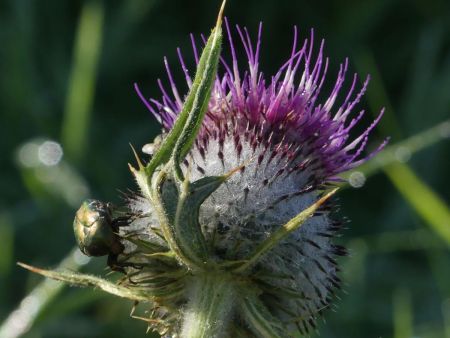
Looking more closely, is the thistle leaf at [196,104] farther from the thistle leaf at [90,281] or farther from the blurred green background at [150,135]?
the blurred green background at [150,135]

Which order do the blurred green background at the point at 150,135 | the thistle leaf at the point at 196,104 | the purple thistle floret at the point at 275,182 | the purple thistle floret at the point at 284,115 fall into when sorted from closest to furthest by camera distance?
the thistle leaf at the point at 196,104 < the purple thistle floret at the point at 275,182 < the purple thistle floret at the point at 284,115 < the blurred green background at the point at 150,135

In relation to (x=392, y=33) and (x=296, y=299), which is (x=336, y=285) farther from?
(x=392, y=33)

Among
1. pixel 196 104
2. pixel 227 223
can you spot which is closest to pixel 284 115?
pixel 227 223

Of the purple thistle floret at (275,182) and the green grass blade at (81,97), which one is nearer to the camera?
the purple thistle floret at (275,182)

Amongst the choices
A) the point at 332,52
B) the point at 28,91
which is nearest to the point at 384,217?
the point at 332,52

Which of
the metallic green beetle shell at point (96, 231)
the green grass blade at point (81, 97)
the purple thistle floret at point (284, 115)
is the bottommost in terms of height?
the metallic green beetle shell at point (96, 231)

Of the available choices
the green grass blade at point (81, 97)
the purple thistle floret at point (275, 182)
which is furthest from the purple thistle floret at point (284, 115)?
the green grass blade at point (81, 97)

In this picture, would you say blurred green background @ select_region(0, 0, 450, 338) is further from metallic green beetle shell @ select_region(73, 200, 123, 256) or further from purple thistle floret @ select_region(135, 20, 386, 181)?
metallic green beetle shell @ select_region(73, 200, 123, 256)

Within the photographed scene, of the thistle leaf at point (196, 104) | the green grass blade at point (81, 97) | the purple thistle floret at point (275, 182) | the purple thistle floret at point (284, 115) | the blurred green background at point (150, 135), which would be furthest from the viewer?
the green grass blade at point (81, 97)
